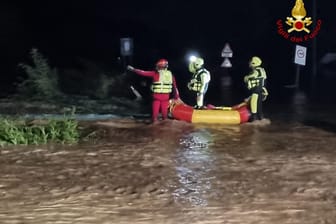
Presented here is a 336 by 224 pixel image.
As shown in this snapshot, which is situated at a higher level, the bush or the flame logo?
the flame logo

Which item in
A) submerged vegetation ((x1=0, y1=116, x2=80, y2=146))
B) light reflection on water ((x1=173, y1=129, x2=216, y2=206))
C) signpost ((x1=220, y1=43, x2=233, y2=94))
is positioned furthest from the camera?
signpost ((x1=220, y1=43, x2=233, y2=94))

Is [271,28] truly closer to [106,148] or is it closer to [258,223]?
[106,148]

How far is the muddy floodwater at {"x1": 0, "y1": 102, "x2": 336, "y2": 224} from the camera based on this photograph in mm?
8125

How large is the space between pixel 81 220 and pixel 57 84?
12629 millimetres

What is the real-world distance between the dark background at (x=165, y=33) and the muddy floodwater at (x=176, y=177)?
11.9m

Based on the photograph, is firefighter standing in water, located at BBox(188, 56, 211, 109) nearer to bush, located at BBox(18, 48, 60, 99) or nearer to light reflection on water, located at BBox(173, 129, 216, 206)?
light reflection on water, located at BBox(173, 129, 216, 206)

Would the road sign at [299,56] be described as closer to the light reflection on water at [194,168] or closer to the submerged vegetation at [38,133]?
the light reflection on water at [194,168]

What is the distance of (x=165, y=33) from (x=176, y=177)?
27.9 meters

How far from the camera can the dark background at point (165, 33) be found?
30750 millimetres

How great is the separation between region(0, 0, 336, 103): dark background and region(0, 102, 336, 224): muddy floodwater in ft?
39.0

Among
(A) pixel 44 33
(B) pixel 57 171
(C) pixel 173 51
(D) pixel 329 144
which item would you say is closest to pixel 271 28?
(C) pixel 173 51

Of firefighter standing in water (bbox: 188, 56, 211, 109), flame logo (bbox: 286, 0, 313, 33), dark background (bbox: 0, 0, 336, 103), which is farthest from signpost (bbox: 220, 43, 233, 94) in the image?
firefighter standing in water (bbox: 188, 56, 211, 109)

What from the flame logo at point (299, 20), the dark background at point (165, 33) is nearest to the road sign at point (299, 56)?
the dark background at point (165, 33)

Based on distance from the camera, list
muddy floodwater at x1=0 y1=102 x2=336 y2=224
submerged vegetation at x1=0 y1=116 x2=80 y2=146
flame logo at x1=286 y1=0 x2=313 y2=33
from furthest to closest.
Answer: flame logo at x1=286 y1=0 x2=313 y2=33 → submerged vegetation at x1=0 y1=116 x2=80 y2=146 → muddy floodwater at x1=0 y1=102 x2=336 y2=224
